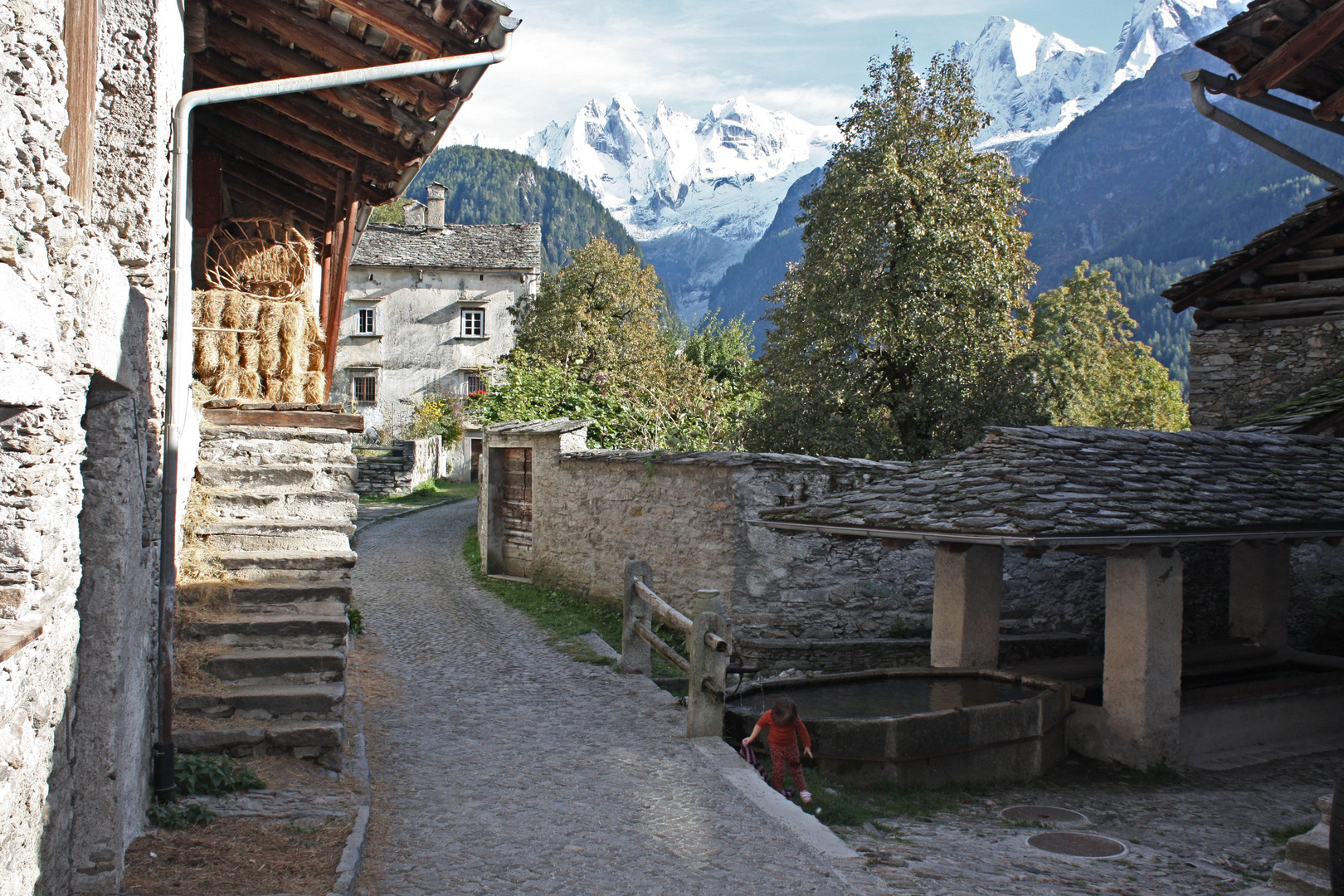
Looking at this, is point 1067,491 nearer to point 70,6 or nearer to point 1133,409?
point 70,6

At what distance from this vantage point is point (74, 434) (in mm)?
3178

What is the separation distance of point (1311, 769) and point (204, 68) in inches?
382

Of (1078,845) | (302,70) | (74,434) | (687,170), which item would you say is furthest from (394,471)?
(687,170)

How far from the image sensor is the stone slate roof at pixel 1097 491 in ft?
22.2

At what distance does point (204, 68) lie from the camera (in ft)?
21.9

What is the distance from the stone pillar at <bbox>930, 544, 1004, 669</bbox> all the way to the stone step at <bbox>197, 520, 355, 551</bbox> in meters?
4.77

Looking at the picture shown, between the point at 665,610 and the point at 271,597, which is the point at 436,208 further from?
the point at 271,597

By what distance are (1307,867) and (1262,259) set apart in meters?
10.1

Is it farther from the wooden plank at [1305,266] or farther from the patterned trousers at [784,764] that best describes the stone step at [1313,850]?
the wooden plank at [1305,266]

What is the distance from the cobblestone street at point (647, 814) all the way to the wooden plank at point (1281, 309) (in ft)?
21.7

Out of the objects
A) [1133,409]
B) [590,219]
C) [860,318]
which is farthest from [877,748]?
[590,219]

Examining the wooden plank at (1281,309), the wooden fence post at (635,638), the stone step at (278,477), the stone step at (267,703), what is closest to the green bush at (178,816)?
the stone step at (267,703)

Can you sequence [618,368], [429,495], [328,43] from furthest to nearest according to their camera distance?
[429,495], [618,368], [328,43]

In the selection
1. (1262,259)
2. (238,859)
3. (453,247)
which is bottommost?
(238,859)
